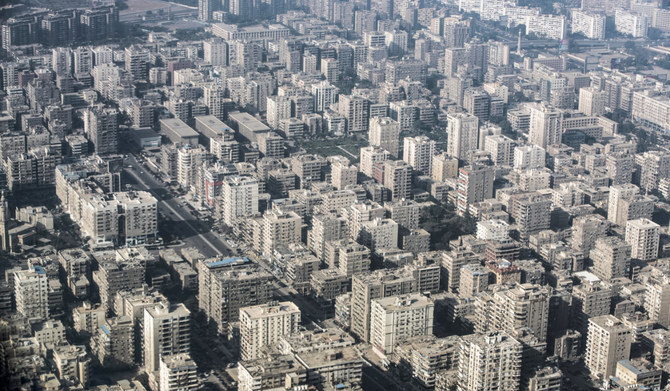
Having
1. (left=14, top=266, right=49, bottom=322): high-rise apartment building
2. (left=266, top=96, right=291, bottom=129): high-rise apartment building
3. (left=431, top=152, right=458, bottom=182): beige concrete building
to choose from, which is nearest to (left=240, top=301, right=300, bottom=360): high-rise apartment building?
(left=14, top=266, right=49, bottom=322): high-rise apartment building

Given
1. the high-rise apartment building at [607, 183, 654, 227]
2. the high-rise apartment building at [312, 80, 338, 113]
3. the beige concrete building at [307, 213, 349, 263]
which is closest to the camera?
the beige concrete building at [307, 213, 349, 263]

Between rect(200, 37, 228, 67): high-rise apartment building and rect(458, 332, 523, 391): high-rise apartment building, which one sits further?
rect(200, 37, 228, 67): high-rise apartment building

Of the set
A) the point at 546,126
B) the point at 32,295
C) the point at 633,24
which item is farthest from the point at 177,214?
the point at 633,24

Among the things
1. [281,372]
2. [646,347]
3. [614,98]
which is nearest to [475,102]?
[614,98]

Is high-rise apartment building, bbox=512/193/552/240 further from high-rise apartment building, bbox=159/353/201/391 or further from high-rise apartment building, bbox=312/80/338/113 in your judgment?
high-rise apartment building, bbox=312/80/338/113

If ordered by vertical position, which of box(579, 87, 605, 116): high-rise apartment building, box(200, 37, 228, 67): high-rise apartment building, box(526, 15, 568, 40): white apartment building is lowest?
box(579, 87, 605, 116): high-rise apartment building

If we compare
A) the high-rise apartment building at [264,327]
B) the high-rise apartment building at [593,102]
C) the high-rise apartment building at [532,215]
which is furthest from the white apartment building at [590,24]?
the high-rise apartment building at [264,327]

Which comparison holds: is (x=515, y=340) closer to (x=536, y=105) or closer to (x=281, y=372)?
(x=281, y=372)
